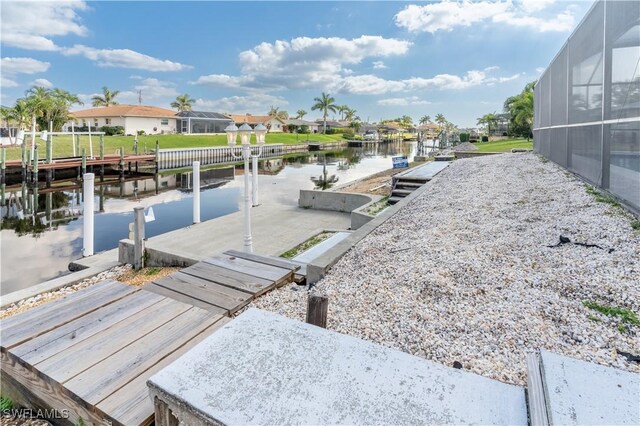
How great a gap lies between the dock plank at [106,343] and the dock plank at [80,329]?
0.17 feet

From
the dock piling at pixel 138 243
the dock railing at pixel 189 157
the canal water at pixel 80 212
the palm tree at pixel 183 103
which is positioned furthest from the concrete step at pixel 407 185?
the palm tree at pixel 183 103

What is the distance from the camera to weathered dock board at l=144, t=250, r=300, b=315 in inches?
131

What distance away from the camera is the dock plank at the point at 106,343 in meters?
2.10

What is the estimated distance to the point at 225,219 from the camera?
989 cm

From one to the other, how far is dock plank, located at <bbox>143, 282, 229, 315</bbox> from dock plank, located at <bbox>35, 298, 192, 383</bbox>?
30cm

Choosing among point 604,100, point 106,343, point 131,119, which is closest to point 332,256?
point 106,343

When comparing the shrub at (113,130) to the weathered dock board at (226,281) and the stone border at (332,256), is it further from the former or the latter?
the weathered dock board at (226,281)

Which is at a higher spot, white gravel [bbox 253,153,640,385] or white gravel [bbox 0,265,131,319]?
white gravel [bbox 253,153,640,385]

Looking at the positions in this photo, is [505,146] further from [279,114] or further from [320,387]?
[279,114]

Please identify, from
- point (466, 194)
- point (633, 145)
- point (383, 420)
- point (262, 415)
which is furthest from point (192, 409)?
point (466, 194)

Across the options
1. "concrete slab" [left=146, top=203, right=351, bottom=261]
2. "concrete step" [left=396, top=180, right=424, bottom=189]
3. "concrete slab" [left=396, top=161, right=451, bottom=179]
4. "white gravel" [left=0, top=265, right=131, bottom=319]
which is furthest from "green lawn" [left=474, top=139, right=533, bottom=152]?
"white gravel" [left=0, top=265, right=131, bottom=319]

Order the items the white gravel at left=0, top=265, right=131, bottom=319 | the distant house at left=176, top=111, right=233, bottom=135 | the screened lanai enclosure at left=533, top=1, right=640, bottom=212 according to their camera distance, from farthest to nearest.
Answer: the distant house at left=176, top=111, right=233, bottom=135 → the screened lanai enclosure at left=533, top=1, right=640, bottom=212 → the white gravel at left=0, top=265, right=131, bottom=319

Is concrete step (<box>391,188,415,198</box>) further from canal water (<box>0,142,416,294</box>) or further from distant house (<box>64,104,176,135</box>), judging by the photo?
distant house (<box>64,104,176,135</box>)

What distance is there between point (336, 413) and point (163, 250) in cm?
563
